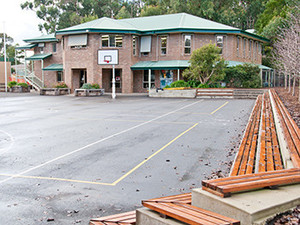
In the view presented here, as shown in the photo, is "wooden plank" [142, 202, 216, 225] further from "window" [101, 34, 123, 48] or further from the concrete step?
"window" [101, 34, 123, 48]

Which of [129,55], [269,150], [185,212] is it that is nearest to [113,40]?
[129,55]

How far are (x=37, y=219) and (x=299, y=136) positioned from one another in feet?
21.0

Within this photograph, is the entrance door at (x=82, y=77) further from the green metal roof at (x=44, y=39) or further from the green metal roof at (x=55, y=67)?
the green metal roof at (x=44, y=39)

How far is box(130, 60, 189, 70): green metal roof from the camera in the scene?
117ft

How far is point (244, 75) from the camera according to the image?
3516cm

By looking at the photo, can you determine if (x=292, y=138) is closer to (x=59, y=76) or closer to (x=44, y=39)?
(x=59, y=76)

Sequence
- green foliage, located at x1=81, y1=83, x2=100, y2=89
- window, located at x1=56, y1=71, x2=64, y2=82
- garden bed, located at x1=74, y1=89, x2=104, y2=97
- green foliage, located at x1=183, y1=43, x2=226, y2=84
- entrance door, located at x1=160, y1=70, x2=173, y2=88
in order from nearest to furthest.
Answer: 1. green foliage, located at x1=183, y1=43, x2=226, y2=84
2. garden bed, located at x1=74, y1=89, x2=104, y2=97
3. green foliage, located at x1=81, y1=83, x2=100, y2=89
4. entrance door, located at x1=160, y1=70, x2=173, y2=88
5. window, located at x1=56, y1=71, x2=64, y2=82

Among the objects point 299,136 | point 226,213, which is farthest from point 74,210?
point 299,136

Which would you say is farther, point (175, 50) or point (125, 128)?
point (175, 50)

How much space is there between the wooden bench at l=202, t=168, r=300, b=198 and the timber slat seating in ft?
1.10

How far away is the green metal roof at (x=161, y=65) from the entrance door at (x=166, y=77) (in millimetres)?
1303

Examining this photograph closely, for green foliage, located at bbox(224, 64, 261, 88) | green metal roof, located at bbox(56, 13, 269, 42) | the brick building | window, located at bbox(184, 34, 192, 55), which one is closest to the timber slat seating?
the brick building

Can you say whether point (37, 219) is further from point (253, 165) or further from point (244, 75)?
point (244, 75)

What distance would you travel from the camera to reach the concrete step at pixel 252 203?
3.84 meters
